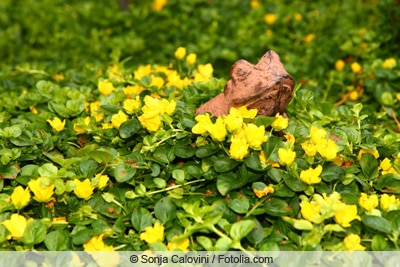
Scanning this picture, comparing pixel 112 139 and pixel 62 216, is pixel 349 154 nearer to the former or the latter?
pixel 112 139

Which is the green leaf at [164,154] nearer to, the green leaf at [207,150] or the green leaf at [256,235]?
the green leaf at [207,150]

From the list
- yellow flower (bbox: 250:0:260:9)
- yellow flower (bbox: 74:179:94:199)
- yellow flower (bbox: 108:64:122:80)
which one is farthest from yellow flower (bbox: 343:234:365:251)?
yellow flower (bbox: 250:0:260:9)

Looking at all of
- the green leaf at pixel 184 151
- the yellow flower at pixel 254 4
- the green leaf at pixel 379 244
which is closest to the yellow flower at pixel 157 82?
the green leaf at pixel 184 151


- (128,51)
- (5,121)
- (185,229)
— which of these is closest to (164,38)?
(128,51)

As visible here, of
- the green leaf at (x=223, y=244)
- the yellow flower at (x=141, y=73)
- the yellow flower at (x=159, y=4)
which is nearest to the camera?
the green leaf at (x=223, y=244)

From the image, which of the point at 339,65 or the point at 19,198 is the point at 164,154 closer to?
the point at 19,198

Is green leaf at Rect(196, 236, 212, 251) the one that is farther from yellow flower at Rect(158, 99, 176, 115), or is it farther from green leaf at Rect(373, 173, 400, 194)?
green leaf at Rect(373, 173, 400, 194)

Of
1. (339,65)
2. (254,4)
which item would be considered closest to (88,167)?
(339,65)
